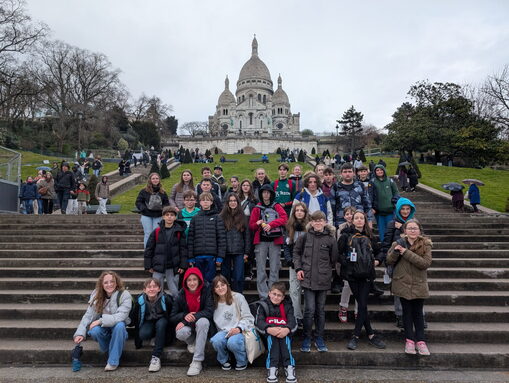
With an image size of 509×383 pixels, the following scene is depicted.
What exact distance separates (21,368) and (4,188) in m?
8.40

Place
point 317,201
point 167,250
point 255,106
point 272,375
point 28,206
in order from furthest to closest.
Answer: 1. point 255,106
2. point 28,206
3. point 317,201
4. point 167,250
5. point 272,375

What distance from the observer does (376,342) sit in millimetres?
4336

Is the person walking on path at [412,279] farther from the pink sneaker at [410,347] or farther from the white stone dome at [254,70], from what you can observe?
the white stone dome at [254,70]

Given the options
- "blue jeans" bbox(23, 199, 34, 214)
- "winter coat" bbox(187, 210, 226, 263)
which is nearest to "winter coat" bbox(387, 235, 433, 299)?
"winter coat" bbox(187, 210, 226, 263)

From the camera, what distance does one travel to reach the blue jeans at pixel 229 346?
4.00 metres

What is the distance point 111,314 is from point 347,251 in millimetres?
3356

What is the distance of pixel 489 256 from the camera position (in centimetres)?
692

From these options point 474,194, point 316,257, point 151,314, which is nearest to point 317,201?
point 316,257

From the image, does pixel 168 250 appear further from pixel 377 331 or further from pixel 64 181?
pixel 64 181

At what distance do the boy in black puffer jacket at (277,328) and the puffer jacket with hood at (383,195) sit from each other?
3052mm

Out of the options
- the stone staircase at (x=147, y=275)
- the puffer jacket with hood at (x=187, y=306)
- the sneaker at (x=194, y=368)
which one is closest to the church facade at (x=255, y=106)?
the stone staircase at (x=147, y=275)

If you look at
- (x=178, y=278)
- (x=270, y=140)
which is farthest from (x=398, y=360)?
(x=270, y=140)

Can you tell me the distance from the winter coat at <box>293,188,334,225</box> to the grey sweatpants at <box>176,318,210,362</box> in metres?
2.49

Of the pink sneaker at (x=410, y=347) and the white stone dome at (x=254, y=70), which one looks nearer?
the pink sneaker at (x=410, y=347)
